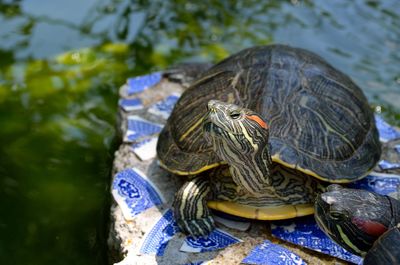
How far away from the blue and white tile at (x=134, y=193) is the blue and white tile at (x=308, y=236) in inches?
26.8

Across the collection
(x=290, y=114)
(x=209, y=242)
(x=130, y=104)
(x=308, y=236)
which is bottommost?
(x=130, y=104)

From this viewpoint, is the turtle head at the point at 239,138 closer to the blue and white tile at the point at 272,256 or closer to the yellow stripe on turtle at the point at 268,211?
the yellow stripe on turtle at the point at 268,211

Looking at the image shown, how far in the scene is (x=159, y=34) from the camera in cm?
567

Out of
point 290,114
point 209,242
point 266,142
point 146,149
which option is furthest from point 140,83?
point 266,142

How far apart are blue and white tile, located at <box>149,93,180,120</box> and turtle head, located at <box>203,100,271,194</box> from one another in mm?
1365

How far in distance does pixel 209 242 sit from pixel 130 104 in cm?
159

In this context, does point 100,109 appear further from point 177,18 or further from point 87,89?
point 177,18

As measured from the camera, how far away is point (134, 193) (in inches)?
130

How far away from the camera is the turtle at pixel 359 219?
2.27 metres

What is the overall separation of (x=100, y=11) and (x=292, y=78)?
3.31m

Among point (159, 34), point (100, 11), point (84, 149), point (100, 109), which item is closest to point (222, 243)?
point (84, 149)

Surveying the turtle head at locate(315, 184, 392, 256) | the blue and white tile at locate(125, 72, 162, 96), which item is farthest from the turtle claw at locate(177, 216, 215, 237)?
the blue and white tile at locate(125, 72, 162, 96)

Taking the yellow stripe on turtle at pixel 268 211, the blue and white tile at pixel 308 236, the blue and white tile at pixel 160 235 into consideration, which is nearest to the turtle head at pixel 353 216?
the blue and white tile at pixel 308 236

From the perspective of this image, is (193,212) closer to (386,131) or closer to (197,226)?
(197,226)
